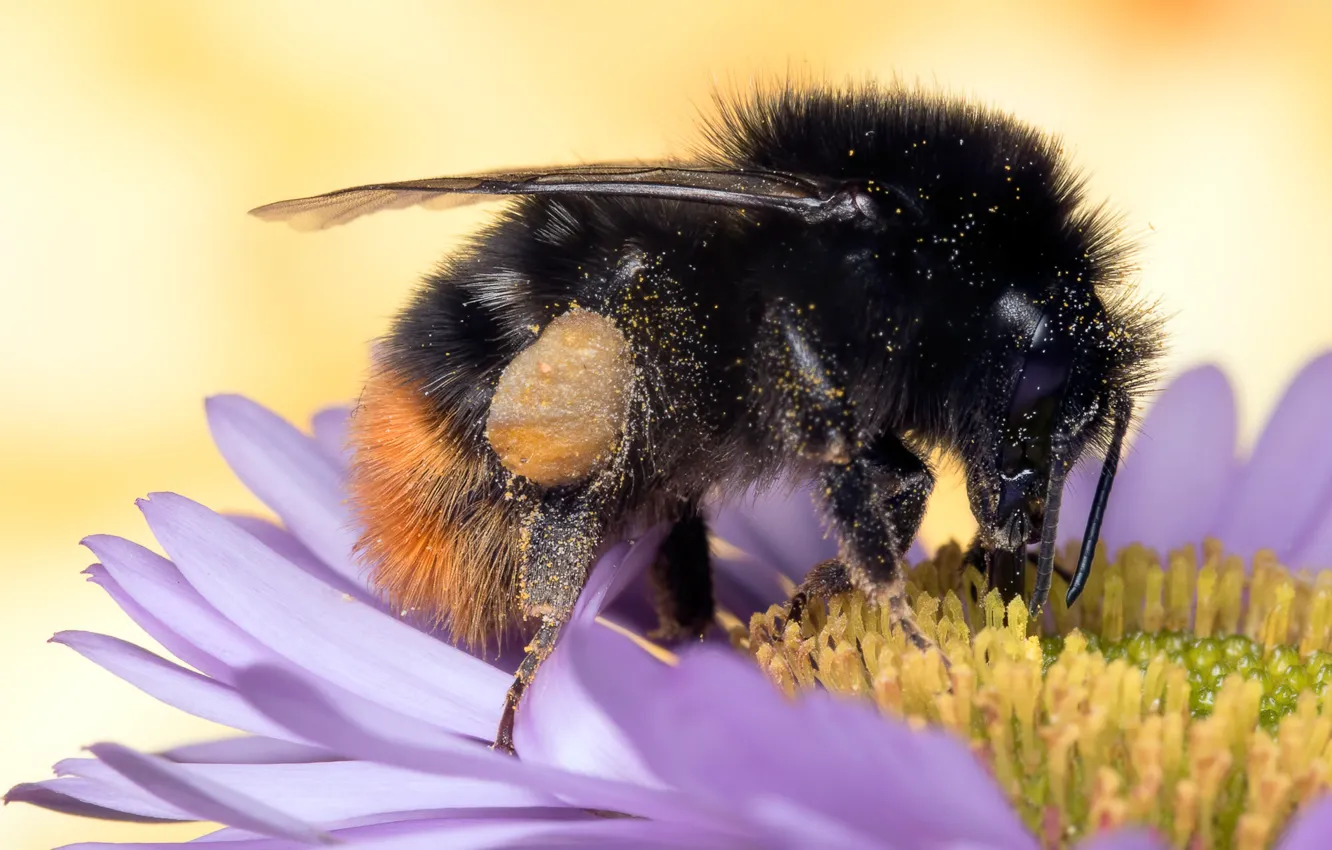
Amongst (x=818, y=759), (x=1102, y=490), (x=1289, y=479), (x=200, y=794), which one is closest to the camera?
(x=818, y=759)

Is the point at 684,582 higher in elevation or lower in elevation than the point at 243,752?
higher

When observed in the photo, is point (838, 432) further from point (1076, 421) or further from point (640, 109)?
point (640, 109)

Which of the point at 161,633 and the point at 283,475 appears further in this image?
the point at 283,475

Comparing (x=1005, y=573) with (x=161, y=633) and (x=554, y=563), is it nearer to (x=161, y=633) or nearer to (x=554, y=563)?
(x=554, y=563)

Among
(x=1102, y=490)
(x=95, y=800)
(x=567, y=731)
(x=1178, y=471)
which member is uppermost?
(x=1178, y=471)

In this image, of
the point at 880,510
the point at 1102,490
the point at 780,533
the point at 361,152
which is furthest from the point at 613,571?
the point at 361,152

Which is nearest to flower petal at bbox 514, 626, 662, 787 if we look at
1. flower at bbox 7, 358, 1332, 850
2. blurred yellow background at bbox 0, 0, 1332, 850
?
flower at bbox 7, 358, 1332, 850

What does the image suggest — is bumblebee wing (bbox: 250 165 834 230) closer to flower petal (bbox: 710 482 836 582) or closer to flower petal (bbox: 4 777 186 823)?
flower petal (bbox: 4 777 186 823)
